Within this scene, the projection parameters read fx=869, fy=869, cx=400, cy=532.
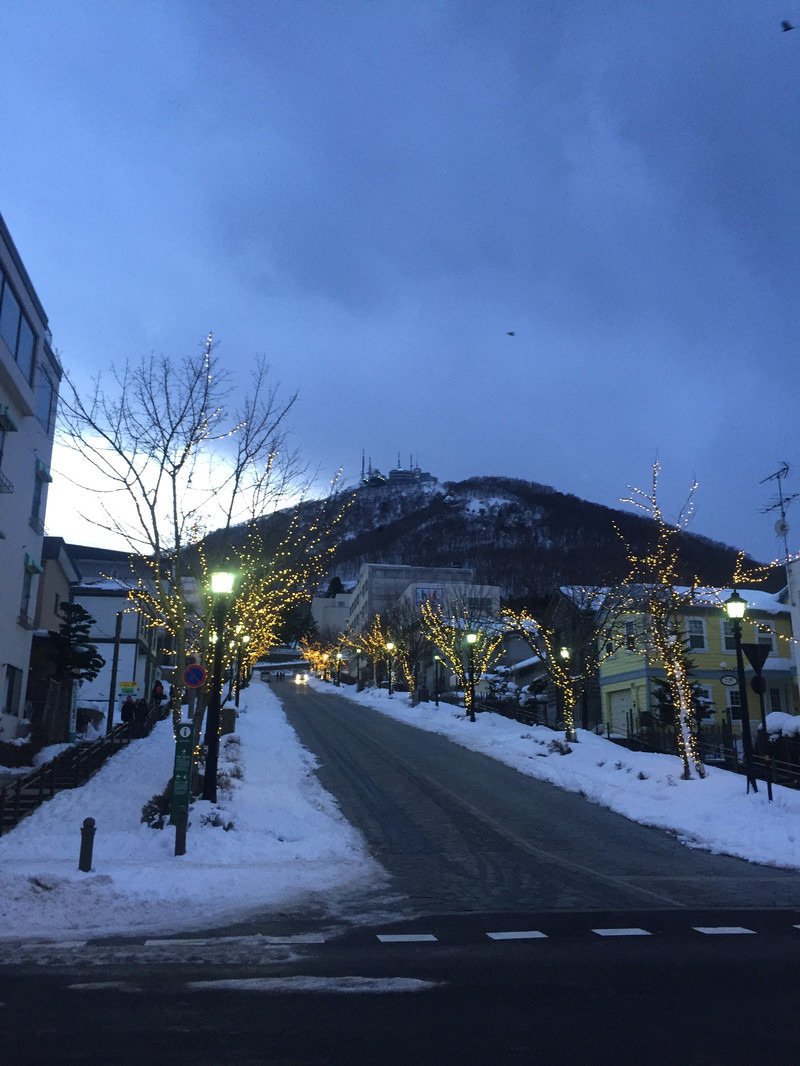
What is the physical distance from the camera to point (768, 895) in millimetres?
12562

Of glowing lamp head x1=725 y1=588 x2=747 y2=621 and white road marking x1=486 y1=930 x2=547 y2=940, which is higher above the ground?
glowing lamp head x1=725 y1=588 x2=747 y2=621

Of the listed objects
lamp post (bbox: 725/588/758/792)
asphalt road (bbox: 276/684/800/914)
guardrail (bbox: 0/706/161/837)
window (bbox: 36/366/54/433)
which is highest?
window (bbox: 36/366/54/433)

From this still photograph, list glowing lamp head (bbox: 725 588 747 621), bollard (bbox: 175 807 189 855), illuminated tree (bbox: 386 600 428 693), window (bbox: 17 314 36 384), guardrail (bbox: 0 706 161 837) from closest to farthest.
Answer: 1. bollard (bbox: 175 807 189 855)
2. guardrail (bbox: 0 706 161 837)
3. glowing lamp head (bbox: 725 588 747 621)
4. window (bbox: 17 314 36 384)
5. illuminated tree (bbox: 386 600 428 693)

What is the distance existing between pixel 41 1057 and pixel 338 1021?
203 centimetres

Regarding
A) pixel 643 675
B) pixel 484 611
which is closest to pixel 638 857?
pixel 643 675

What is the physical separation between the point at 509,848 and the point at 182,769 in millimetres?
6415

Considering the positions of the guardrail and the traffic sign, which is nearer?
the traffic sign

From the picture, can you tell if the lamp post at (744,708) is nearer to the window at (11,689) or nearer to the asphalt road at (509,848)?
the asphalt road at (509,848)

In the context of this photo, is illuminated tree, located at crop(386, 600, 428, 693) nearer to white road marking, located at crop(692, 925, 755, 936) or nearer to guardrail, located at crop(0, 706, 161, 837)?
guardrail, located at crop(0, 706, 161, 837)

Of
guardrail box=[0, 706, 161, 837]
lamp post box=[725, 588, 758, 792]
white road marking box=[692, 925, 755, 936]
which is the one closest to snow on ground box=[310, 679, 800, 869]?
lamp post box=[725, 588, 758, 792]

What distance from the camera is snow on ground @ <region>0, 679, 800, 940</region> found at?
36.6 ft

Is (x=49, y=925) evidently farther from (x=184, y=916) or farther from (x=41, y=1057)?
(x=41, y=1057)

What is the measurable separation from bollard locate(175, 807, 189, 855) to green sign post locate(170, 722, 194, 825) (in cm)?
32

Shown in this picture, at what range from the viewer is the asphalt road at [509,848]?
41.0ft
